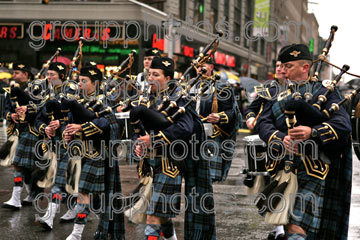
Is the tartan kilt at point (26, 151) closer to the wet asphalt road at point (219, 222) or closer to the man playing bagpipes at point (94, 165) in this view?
the wet asphalt road at point (219, 222)

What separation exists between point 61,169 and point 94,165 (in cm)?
87

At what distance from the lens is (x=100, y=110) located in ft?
18.6

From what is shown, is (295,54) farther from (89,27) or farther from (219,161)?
(89,27)

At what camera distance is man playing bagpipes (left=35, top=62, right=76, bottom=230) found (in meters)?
6.28

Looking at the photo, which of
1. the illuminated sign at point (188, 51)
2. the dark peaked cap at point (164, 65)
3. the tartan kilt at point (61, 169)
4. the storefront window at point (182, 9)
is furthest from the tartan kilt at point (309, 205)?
the storefront window at point (182, 9)

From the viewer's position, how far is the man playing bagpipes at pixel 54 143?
247 inches

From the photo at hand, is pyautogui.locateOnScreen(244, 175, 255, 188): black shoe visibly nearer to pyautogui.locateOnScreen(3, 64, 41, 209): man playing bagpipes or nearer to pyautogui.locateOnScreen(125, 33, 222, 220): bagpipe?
pyautogui.locateOnScreen(125, 33, 222, 220): bagpipe

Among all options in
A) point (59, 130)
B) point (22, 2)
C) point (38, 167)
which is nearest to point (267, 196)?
point (59, 130)

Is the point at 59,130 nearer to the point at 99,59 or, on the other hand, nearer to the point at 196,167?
the point at 196,167

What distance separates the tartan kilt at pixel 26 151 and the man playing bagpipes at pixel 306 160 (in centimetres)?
378

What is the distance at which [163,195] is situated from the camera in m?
4.59

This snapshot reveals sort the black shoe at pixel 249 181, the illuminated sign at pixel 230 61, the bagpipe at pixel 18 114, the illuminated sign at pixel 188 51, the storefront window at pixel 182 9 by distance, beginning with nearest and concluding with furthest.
Answer: the black shoe at pixel 249 181 → the bagpipe at pixel 18 114 → the illuminated sign at pixel 188 51 → the storefront window at pixel 182 9 → the illuminated sign at pixel 230 61

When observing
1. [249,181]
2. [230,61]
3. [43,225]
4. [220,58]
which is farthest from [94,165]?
[230,61]

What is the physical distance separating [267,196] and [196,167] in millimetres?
997
